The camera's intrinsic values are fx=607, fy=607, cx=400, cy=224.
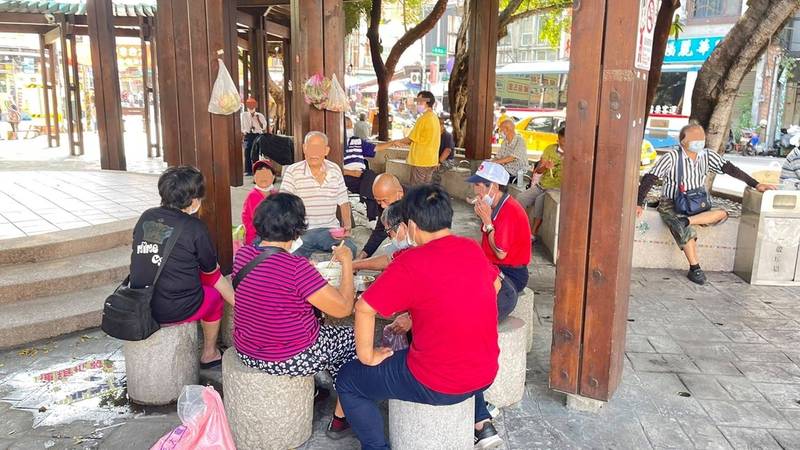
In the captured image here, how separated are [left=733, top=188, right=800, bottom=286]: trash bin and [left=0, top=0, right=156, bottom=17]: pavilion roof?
11902 millimetres

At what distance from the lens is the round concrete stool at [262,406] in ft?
10.6

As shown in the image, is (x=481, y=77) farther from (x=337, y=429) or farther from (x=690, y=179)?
(x=337, y=429)

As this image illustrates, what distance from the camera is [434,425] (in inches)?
118

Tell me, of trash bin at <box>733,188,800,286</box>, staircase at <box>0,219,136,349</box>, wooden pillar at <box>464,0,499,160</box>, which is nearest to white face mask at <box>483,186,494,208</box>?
staircase at <box>0,219,136,349</box>

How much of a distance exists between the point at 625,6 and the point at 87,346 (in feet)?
14.6

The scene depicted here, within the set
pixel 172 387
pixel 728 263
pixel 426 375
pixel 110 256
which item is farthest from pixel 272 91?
pixel 426 375

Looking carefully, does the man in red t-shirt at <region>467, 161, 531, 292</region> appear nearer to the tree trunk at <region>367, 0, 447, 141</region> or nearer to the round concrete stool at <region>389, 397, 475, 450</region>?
the round concrete stool at <region>389, 397, 475, 450</region>

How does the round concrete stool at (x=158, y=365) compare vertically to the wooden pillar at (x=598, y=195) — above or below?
below

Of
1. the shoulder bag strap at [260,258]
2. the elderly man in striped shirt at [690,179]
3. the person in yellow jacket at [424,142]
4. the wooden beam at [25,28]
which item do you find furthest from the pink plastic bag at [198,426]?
the wooden beam at [25,28]

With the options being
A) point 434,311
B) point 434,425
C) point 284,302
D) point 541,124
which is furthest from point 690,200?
point 541,124

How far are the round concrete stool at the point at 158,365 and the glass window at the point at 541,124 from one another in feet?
52.9

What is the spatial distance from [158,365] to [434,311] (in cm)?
210

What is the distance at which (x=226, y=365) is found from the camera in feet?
10.9

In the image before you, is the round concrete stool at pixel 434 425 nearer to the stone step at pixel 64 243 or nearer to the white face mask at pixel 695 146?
the stone step at pixel 64 243
